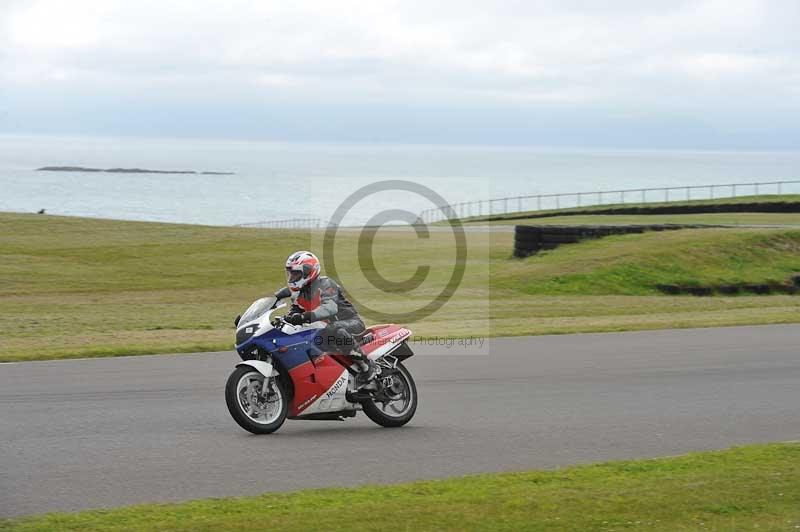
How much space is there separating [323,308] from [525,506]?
352cm

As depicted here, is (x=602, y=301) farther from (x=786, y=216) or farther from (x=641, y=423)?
(x=786, y=216)

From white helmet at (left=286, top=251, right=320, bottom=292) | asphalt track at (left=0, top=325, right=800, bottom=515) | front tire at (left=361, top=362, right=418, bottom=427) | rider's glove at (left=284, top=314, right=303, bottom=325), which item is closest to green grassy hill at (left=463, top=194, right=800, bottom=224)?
asphalt track at (left=0, top=325, right=800, bottom=515)

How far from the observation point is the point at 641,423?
11.1 metres

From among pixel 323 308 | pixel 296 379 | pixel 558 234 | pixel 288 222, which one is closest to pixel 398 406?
pixel 296 379

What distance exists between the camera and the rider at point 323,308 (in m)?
10.2

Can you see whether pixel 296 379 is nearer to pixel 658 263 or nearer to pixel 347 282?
pixel 347 282

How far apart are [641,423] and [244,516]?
527 cm

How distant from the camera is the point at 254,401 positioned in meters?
10.1

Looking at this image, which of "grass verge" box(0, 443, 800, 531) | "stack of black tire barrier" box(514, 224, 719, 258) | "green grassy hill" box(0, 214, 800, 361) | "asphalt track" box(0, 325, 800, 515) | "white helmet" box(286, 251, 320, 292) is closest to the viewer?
"grass verge" box(0, 443, 800, 531)

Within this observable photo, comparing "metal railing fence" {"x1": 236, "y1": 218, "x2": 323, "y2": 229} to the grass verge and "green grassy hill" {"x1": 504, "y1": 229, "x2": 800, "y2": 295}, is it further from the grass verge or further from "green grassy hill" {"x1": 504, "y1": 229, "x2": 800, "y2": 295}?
the grass verge

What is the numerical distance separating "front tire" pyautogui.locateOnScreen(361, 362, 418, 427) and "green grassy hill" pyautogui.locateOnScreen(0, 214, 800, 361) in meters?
6.59

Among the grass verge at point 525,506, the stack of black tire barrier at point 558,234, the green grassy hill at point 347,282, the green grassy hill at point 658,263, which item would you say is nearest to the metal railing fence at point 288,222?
the green grassy hill at point 347,282

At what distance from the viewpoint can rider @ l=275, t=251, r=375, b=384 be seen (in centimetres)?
1023

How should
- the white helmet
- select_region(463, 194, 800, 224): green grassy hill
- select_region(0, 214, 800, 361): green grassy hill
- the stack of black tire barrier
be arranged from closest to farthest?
the white helmet, select_region(0, 214, 800, 361): green grassy hill, the stack of black tire barrier, select_region(463, 194, 800, 224): green grassy hill
